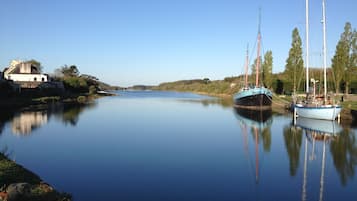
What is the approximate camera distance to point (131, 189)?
7766 mm

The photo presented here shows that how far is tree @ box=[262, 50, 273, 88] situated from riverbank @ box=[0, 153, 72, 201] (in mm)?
43949

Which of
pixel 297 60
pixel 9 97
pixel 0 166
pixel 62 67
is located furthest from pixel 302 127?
pixel 62 67

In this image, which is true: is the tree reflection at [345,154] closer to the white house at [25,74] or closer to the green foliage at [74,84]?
the white house at [25,74]

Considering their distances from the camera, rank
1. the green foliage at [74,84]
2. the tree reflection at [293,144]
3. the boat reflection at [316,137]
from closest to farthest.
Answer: the boat reflection at [316,137]
the tree reflection at [293,144]
the green foliage at [74,84]

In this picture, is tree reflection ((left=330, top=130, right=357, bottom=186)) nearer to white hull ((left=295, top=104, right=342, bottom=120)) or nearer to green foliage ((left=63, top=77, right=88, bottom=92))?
white hull ((left=295, top=104, right=342, bottom=120))

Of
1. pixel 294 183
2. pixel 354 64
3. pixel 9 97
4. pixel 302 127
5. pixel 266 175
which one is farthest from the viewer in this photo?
pixel 9 97

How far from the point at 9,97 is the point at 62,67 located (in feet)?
182

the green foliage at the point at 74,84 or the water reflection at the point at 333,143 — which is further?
the green foliage at the point at 74,84

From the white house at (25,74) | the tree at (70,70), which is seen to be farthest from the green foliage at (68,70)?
the white house at (25,74)

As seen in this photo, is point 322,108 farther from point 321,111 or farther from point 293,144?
point 293,144

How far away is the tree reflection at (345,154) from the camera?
31.1ft

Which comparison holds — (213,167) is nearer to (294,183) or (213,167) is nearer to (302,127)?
(294,183)

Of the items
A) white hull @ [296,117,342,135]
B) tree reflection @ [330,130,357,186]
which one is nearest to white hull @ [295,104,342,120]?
white hull @ [296,117,342,135]

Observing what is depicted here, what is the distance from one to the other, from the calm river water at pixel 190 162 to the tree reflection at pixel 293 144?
39 millimetres
